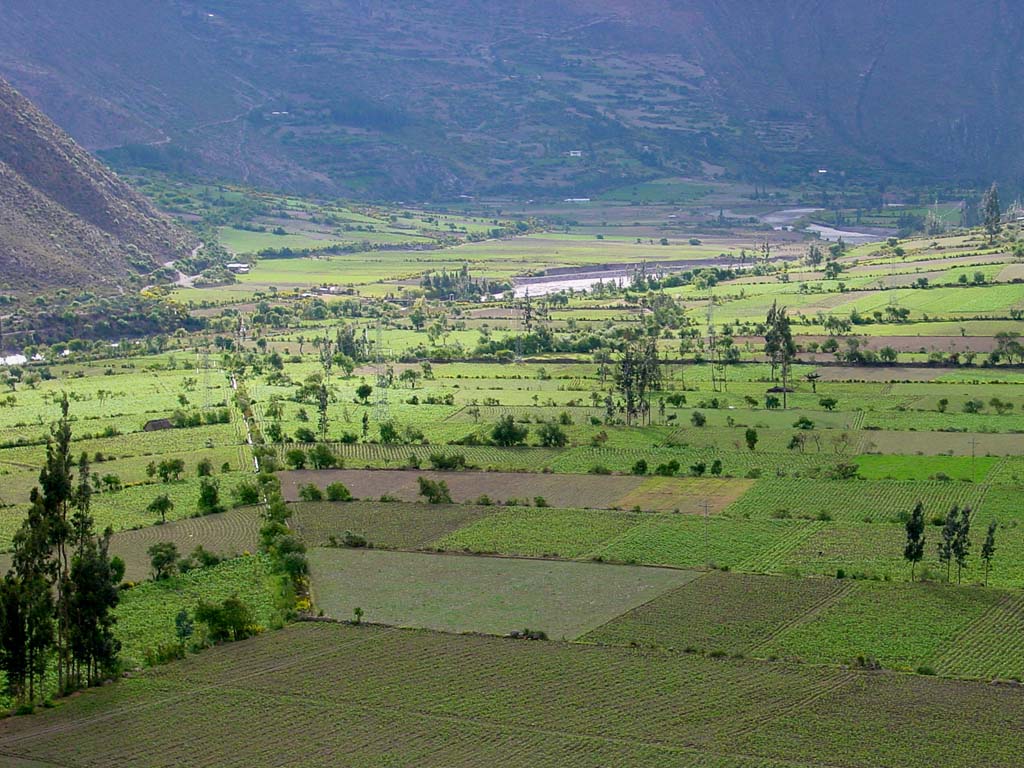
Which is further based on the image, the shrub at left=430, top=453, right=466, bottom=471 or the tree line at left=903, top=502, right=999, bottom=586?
the shrub at left=430, top=453, right=466, bottom=471

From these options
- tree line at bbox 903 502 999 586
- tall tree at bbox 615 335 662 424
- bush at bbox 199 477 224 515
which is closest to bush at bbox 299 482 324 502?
bush at bbox 199 477 224 515

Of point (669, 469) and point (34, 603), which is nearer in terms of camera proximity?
point (34, 603)

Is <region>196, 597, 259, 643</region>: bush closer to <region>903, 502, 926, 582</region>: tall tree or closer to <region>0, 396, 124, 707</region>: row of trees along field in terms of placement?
<region>0, 396, 124, 707</region>: row of trees along field

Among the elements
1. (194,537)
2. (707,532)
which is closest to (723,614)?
(707,532)

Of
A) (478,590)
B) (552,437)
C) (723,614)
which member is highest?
(552,437)

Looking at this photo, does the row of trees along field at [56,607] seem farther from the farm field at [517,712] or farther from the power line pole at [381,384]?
the power line pole at [381,384]

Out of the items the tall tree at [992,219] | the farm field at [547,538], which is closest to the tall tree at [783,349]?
the farm field at [547,538]

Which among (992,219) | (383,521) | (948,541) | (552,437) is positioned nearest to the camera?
(948,541)

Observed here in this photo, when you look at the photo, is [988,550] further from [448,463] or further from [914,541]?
[448,463]
